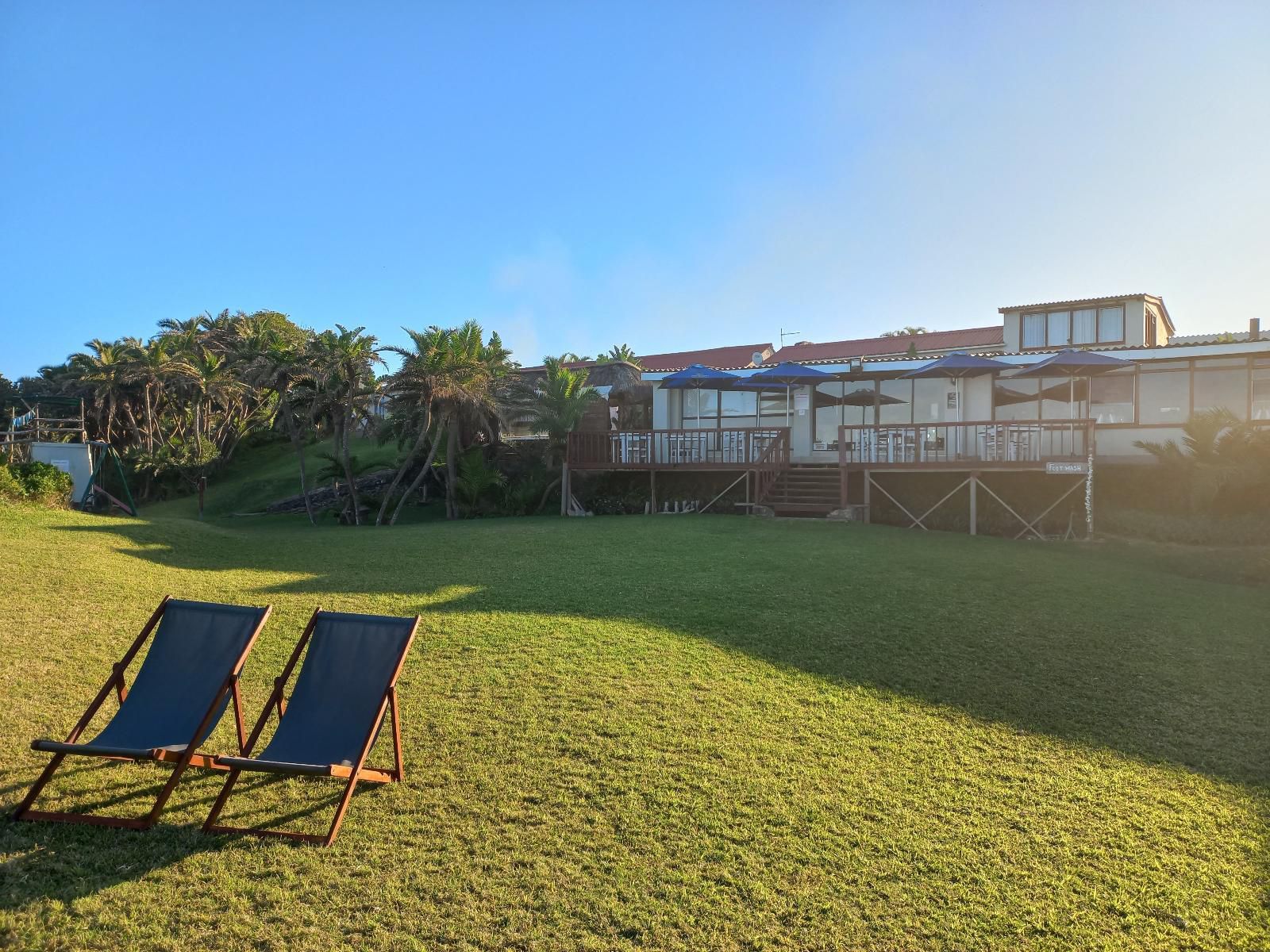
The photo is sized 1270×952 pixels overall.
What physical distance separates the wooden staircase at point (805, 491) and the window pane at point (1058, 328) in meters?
8.32

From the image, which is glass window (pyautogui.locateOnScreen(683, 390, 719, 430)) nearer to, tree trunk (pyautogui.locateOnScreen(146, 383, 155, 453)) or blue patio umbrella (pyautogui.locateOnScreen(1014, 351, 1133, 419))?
blue patio umbrella (pyautogui.locateOnScreen(1014, 351, 1133, 419))

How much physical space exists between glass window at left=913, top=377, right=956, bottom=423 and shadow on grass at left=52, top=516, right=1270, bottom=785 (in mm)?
5417

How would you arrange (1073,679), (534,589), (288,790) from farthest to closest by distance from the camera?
(534,589) → (1073,679) → (288,790)

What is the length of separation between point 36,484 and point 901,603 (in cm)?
1643

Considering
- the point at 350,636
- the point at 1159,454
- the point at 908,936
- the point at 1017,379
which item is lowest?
the point at 908,936

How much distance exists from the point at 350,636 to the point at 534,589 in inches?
195

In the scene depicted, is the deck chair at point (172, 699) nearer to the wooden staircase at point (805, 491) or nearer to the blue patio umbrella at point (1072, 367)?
the wooden staircase at point (805, 491)

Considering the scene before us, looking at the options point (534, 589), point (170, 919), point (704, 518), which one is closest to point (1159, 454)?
point (704, 518)

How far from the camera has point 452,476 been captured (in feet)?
71.7

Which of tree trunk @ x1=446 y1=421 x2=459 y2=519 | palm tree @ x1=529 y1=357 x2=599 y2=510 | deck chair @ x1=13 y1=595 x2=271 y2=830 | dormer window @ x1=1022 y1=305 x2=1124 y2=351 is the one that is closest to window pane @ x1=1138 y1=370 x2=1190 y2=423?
dormer window @ x1=1022 y1=305 x2=1124 y2=351

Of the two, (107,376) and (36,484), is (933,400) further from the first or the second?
(107,376)

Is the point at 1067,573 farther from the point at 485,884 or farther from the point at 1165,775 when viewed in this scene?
the point at 485,884

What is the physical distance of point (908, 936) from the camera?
3438mm

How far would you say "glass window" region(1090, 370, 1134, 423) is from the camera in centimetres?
1922
